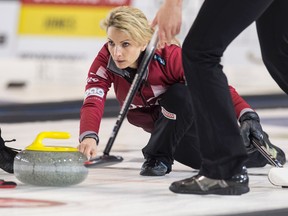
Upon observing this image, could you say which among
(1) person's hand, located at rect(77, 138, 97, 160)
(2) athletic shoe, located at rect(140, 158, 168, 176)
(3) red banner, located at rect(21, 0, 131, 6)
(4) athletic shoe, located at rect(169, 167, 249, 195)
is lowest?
(2) athletic shoe, located at rect(140, 158, 168, 176)

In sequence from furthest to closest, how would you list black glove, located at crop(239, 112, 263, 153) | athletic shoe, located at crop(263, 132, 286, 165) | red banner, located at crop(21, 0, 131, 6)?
1. red banner, located at crop(21, 0, 131, 6)
2. athletic shoe, located at crop(263, 132, 286, 165)
3. black glove, located at crop(239, 112, 263, 153)

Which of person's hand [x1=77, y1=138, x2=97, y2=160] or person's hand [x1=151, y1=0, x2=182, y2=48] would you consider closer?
person's hand [x1=151, y1=0, x2=182, y2=48]

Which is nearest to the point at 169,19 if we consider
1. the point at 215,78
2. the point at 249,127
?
the point at 215,78

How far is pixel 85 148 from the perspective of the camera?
11.4 feet

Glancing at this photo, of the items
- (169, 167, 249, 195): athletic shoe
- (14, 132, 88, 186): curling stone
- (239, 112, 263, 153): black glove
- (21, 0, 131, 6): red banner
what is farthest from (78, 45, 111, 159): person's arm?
(21, 0, 131, 6): red banner

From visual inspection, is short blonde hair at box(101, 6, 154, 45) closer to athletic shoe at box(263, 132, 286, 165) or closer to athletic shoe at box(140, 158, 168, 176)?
athletic shoe at box(140, 158, 168, 176)

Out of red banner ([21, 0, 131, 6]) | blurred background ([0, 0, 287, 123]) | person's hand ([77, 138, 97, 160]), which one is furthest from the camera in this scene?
red banner ([21, 0, 131, 6])

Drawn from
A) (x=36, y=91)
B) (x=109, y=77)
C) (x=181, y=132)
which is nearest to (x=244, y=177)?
(x=181, y=132)

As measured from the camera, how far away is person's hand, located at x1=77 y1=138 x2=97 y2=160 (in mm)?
3473

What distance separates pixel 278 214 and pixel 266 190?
0.45 m

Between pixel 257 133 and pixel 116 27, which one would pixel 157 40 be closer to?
pixel 116 27

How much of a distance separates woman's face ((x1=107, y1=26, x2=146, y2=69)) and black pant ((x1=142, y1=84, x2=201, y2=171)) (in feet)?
0.66

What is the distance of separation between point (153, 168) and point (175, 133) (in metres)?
0.17

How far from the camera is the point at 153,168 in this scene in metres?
3.77
